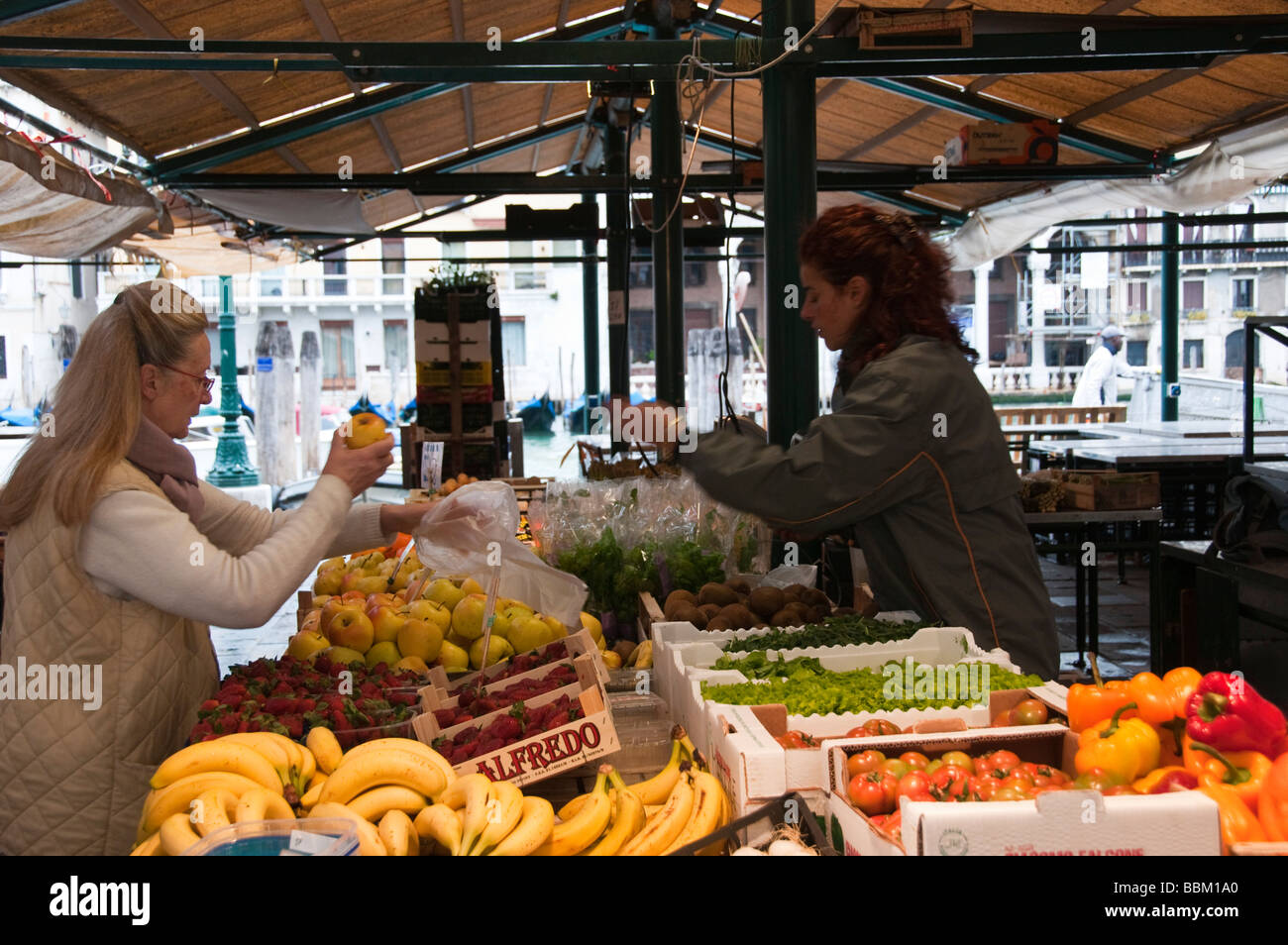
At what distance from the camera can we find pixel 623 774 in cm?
211

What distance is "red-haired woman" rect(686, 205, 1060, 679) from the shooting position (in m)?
2.42

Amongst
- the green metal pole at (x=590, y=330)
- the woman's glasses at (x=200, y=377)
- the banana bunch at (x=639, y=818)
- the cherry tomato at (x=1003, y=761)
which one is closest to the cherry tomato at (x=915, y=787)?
the cherry tomato at (x=1003, y=761)

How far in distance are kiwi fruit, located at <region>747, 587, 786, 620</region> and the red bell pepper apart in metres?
1.52

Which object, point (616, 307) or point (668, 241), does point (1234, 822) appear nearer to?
point (668, 241)

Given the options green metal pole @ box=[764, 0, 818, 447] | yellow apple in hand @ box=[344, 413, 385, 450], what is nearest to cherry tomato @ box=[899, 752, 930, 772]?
yellow apple in hand @ box=[344, 413, 385, 450]

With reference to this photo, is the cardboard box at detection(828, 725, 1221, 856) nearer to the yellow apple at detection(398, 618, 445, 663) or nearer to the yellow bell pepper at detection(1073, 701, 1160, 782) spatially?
the yellow bell pepper at detection(1073, 701, 1160, 782)

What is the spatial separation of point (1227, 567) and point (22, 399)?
1144 inches

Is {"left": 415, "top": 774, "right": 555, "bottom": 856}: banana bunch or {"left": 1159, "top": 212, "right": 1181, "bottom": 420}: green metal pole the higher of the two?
{"left": 1159, "top": 212, "right": 1181, "bottom": 420}: green metal pole

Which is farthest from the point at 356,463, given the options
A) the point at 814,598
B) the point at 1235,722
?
the point at 1235,722

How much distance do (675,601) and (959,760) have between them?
1.55m

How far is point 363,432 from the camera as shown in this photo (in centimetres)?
234

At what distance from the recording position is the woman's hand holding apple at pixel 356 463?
7.41 ft

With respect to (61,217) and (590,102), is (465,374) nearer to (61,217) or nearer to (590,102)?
(61,217)
